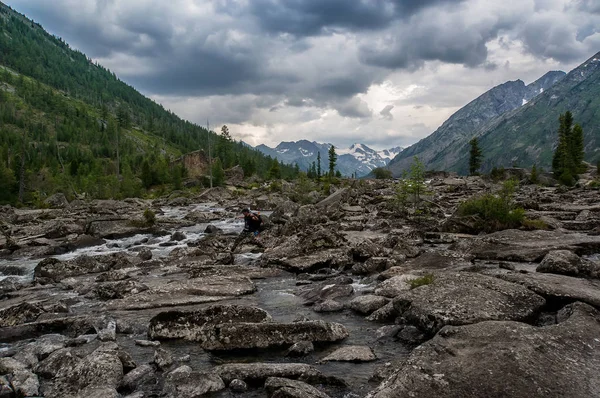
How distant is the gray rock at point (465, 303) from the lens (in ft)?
33.8

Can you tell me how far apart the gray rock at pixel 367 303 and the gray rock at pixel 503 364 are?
13.8ft

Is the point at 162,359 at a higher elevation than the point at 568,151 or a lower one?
lower

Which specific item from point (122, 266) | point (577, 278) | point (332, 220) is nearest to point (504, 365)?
point (577, 278)

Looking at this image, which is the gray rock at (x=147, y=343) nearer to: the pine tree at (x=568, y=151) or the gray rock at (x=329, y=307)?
the gray rock at (x=329, y=307)

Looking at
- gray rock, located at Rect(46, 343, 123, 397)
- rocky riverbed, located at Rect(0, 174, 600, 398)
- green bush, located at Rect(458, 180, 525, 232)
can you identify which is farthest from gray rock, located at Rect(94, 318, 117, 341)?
green bush, located at Rect(458, 180, 525, 232)

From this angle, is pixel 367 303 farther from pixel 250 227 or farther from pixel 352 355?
pixel 250 227

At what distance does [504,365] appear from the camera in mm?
7105

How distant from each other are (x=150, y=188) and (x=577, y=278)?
106857 mm

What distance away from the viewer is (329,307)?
13594mm

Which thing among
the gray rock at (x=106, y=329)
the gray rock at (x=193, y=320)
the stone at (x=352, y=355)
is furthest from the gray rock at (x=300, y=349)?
the gray rock at (x=106, y=329)

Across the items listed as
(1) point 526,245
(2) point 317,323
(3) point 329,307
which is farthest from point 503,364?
Answer: (1) point 526,245

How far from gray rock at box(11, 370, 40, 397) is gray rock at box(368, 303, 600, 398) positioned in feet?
22.6

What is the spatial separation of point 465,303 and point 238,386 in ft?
20.7

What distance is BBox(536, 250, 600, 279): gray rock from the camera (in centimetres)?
1424
